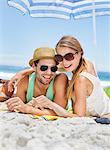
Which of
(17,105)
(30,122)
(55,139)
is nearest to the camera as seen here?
(55,139)

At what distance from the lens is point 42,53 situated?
6.79ft

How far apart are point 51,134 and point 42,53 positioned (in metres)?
0.49

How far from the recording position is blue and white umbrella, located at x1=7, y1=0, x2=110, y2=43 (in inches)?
80.2

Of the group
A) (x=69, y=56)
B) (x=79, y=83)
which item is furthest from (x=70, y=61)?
(x=79, y=83)

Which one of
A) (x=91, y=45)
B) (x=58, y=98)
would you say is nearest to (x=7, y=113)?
(x=58, y=98)

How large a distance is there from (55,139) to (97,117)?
0.35m

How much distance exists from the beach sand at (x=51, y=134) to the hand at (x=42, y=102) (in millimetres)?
94

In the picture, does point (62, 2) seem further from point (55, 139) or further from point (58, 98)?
point (55, 139)

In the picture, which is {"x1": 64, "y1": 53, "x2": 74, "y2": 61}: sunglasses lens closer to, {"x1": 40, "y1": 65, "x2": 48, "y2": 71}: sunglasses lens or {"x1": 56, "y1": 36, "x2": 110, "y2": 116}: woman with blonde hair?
{"x1": 56, "y1": 36, "x2": 110, "y2": 116}: woman with blonde hair

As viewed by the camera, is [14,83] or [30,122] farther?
[14,83]

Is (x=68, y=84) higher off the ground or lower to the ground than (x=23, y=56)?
lower

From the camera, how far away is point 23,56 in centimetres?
209

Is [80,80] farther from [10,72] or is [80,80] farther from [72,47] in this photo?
[10,72]

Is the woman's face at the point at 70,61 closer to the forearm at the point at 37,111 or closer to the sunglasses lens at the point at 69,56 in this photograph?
the sunglasses lens at the point at 69,56
